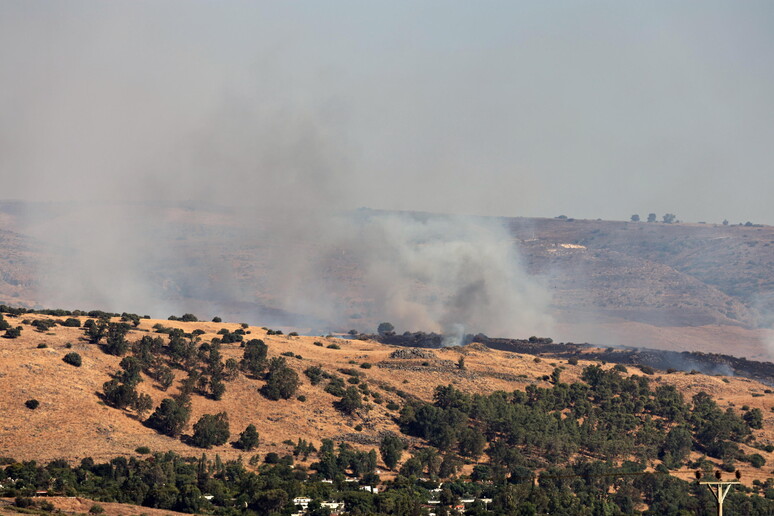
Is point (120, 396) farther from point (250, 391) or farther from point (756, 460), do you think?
point (756, 460)

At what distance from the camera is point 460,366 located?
174m

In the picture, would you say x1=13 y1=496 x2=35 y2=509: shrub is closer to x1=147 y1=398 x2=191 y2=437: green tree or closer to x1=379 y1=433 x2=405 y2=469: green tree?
x1=147 y1=398 x2=191 y2=437: green tree

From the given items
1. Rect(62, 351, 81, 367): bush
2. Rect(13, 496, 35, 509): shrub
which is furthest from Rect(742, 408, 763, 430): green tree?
Rect(13, 496, 35, 509): shrub

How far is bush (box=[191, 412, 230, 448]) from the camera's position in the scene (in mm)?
121625

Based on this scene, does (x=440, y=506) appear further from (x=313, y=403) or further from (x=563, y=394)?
(x=563, y=394)

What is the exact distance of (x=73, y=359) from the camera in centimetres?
13250

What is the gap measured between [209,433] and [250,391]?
65.5 ft

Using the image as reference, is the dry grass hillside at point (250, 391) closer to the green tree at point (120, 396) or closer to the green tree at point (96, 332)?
the green tree at point (120, 396)

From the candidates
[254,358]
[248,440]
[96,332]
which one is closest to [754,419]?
[254,358]

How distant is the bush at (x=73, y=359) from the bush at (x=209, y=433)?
1898 cm

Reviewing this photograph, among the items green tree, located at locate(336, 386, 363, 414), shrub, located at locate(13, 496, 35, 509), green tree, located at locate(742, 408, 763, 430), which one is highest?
green tree, located at locate(742, 408, 763, 430)

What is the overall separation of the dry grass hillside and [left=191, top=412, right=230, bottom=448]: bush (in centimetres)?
142

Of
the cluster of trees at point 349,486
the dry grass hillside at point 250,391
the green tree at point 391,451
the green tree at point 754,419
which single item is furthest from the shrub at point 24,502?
the green tree at point 754,419

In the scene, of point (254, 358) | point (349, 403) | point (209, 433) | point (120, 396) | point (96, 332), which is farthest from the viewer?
point (254, 358)
